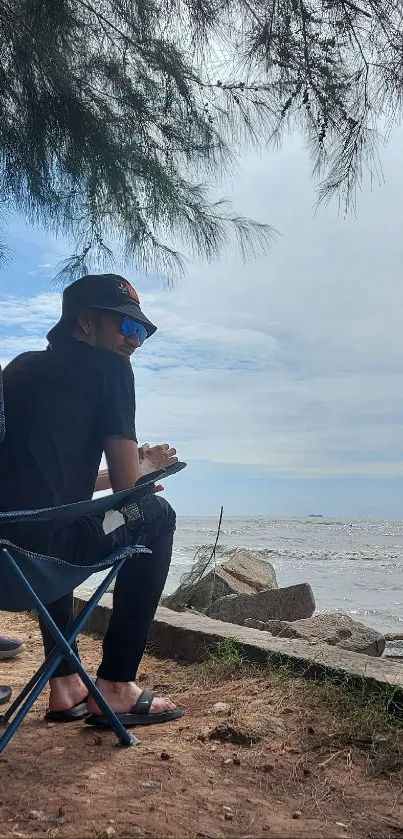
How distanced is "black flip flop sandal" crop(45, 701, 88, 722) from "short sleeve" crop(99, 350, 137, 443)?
0.95 m

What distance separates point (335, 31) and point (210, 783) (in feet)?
11.1

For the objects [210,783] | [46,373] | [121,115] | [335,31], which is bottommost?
[210,783]

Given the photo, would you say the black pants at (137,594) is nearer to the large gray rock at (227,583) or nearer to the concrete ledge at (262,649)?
the concrete ledge at (262,649)

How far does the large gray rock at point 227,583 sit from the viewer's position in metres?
5.90

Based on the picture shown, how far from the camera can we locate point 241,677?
3.03 m

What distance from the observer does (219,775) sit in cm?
210

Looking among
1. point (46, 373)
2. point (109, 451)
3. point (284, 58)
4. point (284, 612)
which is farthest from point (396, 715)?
point (284, 612)

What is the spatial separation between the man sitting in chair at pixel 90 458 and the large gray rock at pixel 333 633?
1525 mm

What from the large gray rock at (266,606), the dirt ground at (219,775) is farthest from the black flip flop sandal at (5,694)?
the large gray rock at (266,606)

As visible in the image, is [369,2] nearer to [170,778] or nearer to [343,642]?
[343,642]

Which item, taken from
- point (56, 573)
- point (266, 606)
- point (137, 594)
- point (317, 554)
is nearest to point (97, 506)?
point (56, 573)

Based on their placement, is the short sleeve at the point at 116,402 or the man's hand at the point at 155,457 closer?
the short sleeve at the point at 116,402

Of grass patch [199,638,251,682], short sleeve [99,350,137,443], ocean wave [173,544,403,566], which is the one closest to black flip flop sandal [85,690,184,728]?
grass patch [199,638,251,682]

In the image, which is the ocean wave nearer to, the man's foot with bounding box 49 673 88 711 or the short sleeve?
the man's foot with bounding box 49 673 88 711
